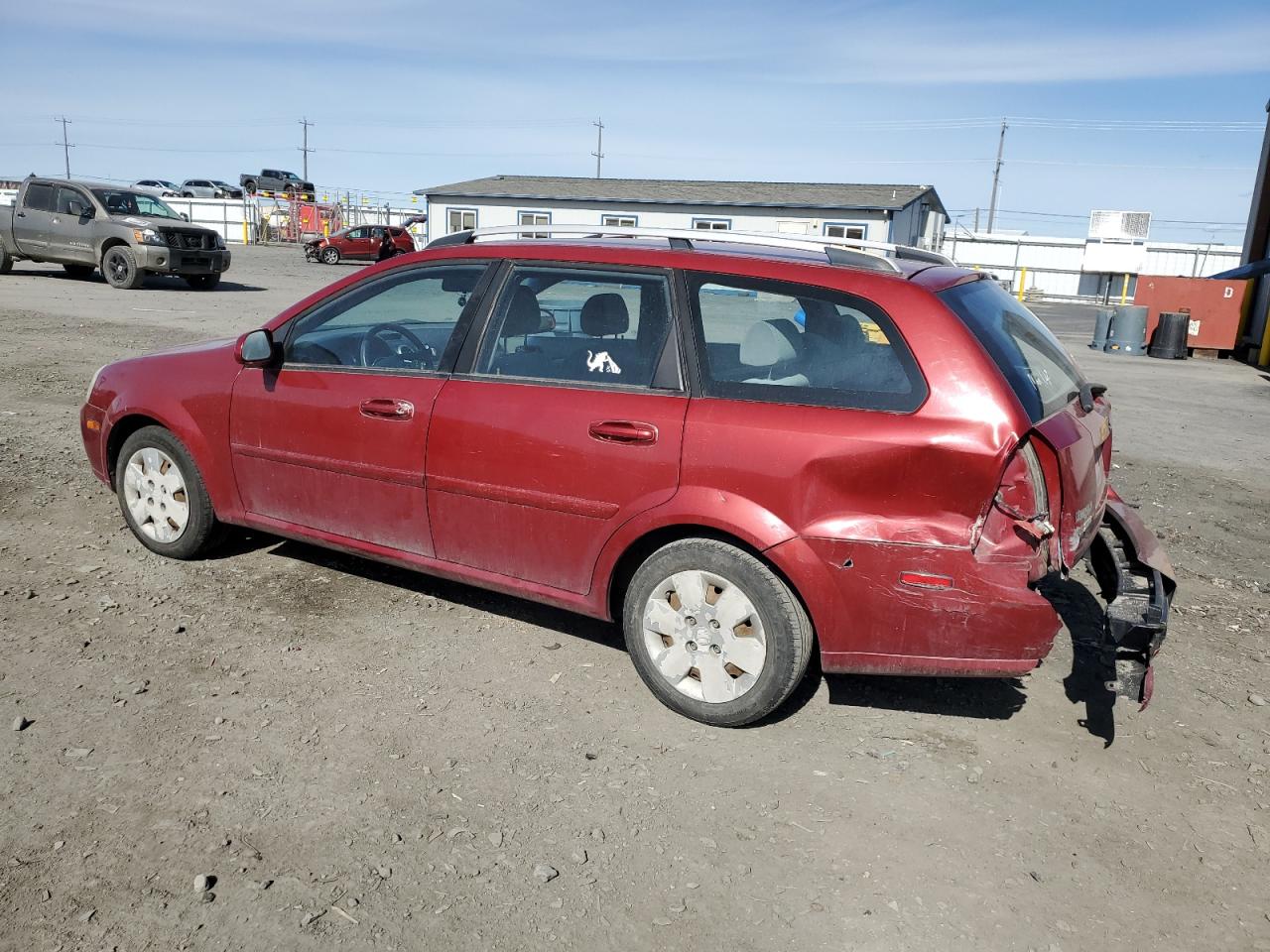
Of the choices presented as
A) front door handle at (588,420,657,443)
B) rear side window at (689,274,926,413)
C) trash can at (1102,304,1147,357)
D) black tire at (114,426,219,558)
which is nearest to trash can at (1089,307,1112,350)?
trash can at (1102,304,1147,357)

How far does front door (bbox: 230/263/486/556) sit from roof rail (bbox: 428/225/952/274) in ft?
0.94

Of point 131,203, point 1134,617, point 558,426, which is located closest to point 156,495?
point 558,426

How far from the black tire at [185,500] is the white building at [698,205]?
105 feet

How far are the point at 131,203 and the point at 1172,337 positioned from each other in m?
21.7

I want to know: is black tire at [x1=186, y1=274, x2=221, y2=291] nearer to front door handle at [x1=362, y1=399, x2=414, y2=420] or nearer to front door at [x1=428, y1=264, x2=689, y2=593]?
front door handle at [x1=362, y1=399, x2=414, y2=420]

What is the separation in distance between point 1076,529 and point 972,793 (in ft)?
3.33

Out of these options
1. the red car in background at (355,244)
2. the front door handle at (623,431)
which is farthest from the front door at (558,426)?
the red car in background at (355,244)

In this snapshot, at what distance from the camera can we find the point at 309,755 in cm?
336

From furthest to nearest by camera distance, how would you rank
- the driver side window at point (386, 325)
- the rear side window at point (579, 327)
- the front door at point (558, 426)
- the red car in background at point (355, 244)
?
1. the red car in background at point (355, 244)
2. the driver side window at point (386, 325)
3. the rear side window at point (579, 327)
4. the front door at point (558, 426)

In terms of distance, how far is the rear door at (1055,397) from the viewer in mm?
3406

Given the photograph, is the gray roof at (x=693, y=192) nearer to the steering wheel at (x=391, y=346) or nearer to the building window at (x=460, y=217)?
the building window at (x=460, y=217)

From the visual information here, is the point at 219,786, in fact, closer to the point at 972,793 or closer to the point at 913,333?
the point at 972,793

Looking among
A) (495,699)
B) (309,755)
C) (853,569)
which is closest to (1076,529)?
(853,569)

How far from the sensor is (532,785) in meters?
3.27
